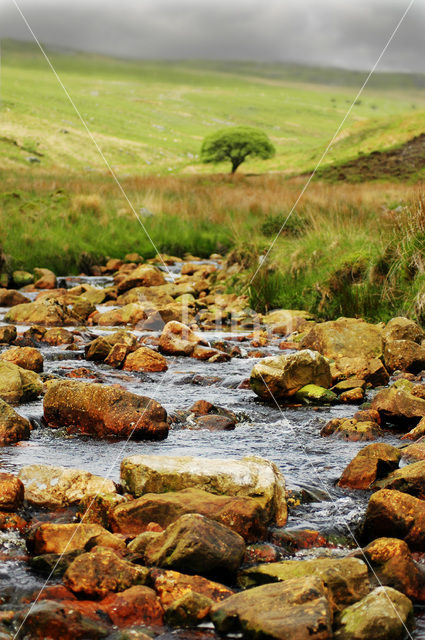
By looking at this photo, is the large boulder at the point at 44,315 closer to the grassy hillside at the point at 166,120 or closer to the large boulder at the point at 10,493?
the large boulder at the point at 10,493

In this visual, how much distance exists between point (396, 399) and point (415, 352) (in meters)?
1.93

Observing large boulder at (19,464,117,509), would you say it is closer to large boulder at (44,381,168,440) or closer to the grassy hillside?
large boulder at (44,381,168,440)

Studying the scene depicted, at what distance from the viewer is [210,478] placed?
364 centimetres

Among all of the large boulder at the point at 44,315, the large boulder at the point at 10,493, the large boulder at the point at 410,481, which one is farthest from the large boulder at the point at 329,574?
the large boulder at the point at 44,315

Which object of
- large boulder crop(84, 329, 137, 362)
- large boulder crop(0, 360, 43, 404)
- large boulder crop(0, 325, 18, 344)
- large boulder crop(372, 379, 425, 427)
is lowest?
large boulder crop(0, 325, 18, 344)

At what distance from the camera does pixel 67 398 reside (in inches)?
198

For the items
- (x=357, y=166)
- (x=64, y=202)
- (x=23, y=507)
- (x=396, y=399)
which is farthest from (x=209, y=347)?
(x=357, y=166)

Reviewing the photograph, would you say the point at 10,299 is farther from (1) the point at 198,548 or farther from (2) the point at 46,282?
(1) the point at 198,548

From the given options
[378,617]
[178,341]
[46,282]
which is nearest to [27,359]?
[178,341]

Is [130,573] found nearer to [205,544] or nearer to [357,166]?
[205,544]

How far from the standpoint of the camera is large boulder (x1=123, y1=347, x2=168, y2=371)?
7176mm

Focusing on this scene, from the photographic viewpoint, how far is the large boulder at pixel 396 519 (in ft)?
10.6

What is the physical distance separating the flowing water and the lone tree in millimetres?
56842

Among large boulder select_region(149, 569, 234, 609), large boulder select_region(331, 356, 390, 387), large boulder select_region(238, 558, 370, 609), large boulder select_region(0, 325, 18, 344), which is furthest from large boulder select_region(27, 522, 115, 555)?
large boulder select_region(0, 325, 18, 344)
